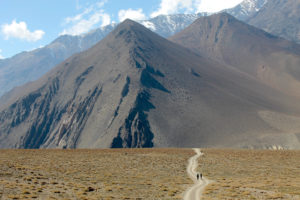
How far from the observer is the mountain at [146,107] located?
124m

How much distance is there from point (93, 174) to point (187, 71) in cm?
13552

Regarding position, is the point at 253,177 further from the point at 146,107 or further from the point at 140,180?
the point at 146,107

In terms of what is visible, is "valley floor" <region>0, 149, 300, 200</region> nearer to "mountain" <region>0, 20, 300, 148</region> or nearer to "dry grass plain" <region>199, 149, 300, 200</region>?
"dry grass plain" <region>199, 149, 300, 200</region>

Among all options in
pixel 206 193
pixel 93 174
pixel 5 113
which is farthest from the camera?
pixel 5 113

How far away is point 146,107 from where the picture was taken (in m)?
138

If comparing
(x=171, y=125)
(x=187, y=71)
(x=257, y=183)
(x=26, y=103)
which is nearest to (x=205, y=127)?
(x=171, y=125)

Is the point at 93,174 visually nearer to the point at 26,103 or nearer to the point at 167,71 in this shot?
the point at 167,71

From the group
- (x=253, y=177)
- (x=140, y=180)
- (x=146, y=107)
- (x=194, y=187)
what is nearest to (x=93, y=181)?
(x=140, y=180)

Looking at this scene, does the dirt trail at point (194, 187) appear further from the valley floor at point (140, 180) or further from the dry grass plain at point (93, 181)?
the dry grass plain at point (93, 181)

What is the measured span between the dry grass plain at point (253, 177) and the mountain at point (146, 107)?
62677 mm

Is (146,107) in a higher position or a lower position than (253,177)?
higher

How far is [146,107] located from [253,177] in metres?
101

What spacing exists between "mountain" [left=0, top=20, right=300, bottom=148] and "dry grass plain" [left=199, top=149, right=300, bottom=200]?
6268 centimetres

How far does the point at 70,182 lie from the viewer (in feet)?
100
